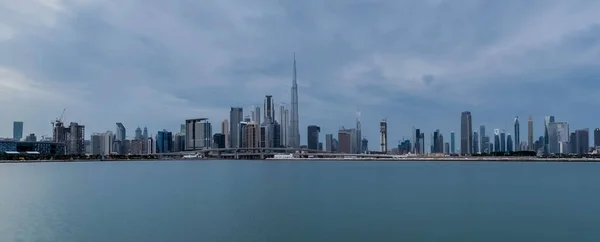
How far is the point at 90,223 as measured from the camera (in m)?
24.7

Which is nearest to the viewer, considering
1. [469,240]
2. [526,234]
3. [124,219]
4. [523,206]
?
[469,240]

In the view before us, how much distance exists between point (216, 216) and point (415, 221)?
397 inches

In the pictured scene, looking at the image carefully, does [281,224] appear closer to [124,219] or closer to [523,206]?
[124,219]

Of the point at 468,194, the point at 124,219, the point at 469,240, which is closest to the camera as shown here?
the point at 469,240

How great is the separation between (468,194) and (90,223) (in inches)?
1100

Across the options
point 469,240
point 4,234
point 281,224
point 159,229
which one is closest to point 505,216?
point 469,240

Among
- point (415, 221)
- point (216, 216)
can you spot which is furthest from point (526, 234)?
point (216, 216)

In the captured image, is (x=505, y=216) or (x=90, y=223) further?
(x=505, y=216)

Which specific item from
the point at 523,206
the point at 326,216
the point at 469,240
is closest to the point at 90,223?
the point at 326,216

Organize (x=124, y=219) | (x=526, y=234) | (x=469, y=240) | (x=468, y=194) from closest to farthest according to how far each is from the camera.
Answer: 1. (x=469, y=240)
2. (x=526, y=234)
3. (x=124, y=219)
4. (x=468, y=194)

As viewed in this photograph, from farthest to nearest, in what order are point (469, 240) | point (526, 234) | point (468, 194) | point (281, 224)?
1. point (468, 194)
2. point (281, 224)
3. point (526, 234)
4. point (469, 240)

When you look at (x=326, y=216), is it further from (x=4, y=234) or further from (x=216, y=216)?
(x=4, y=234)

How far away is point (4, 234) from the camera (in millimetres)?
21422

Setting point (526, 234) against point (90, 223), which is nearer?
point (526, 234)
